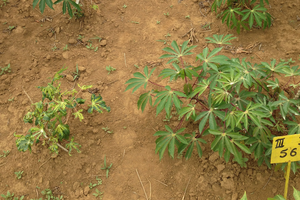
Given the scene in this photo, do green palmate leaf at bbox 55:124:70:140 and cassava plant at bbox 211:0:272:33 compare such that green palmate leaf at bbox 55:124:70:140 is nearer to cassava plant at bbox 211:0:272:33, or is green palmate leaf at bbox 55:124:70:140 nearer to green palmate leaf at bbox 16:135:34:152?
green palmate leaf at bbox 16:135:34:152

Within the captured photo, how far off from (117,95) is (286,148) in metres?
1.64

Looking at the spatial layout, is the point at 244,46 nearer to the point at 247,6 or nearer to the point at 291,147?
the point at 247,6

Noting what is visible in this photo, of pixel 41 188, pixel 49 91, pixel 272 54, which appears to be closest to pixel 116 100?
pixel 49 91

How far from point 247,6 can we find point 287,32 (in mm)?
542

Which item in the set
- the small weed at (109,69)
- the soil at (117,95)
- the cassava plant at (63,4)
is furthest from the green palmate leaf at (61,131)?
the cassava plant at (63,4)

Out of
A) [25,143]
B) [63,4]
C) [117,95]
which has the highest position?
[63,4]

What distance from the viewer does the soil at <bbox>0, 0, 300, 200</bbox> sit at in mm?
2223

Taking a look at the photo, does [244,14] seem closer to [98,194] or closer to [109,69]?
[109,69]

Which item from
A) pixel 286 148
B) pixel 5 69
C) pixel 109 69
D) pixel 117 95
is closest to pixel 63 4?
pixel 109 69

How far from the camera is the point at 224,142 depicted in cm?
189

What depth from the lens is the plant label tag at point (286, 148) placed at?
166 cm

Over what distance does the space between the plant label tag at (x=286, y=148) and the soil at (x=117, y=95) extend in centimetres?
51

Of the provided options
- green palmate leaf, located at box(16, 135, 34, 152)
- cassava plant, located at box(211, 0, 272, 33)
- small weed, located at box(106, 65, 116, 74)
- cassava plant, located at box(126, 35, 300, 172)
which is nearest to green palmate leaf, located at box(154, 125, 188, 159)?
cassava plant, located at box(126, 35, 300, 172)

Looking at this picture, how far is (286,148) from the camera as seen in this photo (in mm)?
1689
